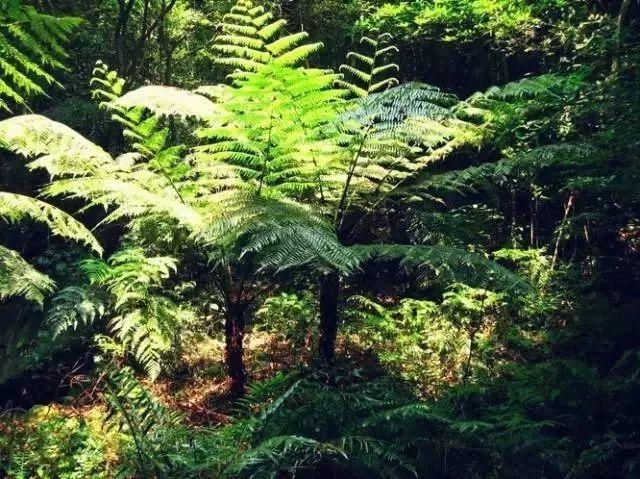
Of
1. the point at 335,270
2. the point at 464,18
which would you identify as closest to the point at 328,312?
the point at 335,270

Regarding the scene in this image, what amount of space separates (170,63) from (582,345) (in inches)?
196

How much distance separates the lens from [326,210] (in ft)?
10.3

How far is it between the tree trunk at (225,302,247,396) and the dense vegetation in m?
0.01

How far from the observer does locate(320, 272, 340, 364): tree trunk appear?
3.05 m

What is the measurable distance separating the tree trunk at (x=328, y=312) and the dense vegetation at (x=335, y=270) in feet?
0.04

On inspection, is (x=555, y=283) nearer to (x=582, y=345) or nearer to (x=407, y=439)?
(x=582, y=345)

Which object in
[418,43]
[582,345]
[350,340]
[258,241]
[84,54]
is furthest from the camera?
[84,54]

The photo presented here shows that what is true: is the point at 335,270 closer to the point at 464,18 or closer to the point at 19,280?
the point at 19,280

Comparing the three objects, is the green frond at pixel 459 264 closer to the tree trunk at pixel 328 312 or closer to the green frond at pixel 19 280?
the tree trunk at pixel 328 312

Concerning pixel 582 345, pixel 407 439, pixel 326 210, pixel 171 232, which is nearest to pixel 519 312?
pixel 582 345

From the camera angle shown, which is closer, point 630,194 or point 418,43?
point 630,194

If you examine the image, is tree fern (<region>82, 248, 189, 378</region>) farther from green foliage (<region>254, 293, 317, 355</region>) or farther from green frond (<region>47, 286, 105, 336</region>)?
green foliage (<region>254, 293, 317, 355</region>)

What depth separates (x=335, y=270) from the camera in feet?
9.08

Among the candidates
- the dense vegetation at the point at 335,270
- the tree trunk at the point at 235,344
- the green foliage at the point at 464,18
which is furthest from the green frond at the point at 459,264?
the green foliage at the point at 464,18
